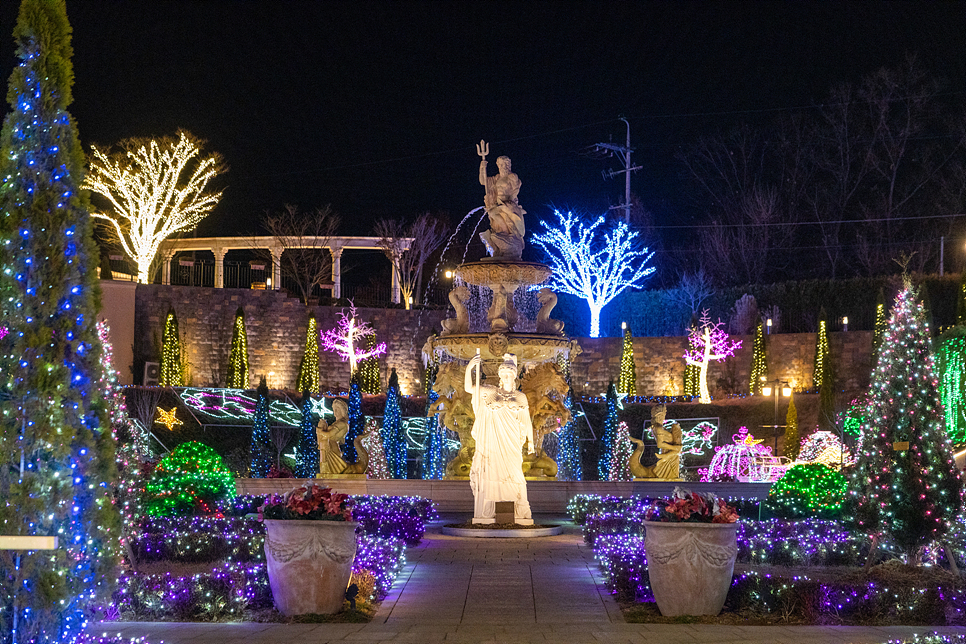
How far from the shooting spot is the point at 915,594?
8477mm

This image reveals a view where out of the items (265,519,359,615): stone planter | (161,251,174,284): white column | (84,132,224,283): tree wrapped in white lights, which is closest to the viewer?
(265,519,359,615): stone planter

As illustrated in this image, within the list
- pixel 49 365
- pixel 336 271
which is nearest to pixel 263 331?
pixel 336 271

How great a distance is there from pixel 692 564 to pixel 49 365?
15.8ft

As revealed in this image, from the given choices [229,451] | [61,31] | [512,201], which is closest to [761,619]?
[61,31]

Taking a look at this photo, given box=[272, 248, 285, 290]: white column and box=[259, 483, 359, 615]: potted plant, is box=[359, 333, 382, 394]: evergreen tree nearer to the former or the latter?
box=[272, 248, 285, 290]: white column

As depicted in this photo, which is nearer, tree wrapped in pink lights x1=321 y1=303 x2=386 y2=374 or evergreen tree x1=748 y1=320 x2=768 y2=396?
evergreen tree x1=748 y1=320 x2=768 y2=396

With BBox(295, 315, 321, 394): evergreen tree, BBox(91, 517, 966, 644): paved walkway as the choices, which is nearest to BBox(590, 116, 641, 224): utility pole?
BBox(295, 315, 321, 394): evergreen tree

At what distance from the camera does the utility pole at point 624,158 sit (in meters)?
46.0

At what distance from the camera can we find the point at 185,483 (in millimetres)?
14836

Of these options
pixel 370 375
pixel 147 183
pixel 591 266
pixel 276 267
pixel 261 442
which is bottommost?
pixel 261 442

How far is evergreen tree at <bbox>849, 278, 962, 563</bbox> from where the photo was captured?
10.3 metres

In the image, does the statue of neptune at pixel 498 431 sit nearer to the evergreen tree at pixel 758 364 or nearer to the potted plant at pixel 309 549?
the potted plant at pixel 309 549

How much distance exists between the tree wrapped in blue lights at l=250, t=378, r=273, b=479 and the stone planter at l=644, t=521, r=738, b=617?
17.0 m

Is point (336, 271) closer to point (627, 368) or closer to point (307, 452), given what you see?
point (627, 368)
